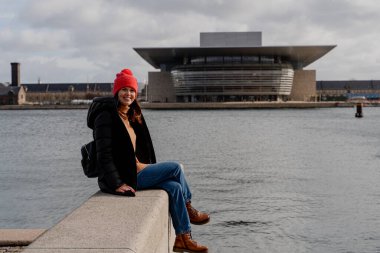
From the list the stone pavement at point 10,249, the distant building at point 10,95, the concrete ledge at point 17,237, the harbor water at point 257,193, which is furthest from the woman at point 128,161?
the distant building at point 10,95

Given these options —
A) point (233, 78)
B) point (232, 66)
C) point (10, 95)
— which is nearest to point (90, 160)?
point (232, 66)

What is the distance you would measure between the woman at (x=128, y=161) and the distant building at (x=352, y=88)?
6204 inches

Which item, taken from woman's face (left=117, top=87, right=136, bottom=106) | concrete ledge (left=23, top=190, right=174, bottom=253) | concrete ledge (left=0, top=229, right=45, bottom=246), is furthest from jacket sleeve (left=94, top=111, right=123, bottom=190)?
concrete ledge (left=0, top=229, right=45, bottom=246)

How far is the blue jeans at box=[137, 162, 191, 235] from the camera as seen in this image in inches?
200

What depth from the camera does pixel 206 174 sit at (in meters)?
17.2

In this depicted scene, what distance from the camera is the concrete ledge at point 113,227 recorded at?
3.45 meters

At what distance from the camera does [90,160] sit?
16.8 ft

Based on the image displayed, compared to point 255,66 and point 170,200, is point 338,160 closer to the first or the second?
point 170,200

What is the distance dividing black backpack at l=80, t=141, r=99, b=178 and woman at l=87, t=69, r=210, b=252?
12 centimetres

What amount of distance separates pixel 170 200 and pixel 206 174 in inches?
476

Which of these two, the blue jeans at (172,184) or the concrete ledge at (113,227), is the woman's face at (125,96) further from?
the concrete ledge at (113,227)

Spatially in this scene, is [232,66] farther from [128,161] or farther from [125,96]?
[128,161]

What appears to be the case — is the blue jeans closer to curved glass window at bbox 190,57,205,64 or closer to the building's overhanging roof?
the building's overhanging roof

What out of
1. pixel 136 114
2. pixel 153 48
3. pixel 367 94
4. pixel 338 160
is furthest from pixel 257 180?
pixel 367 94
